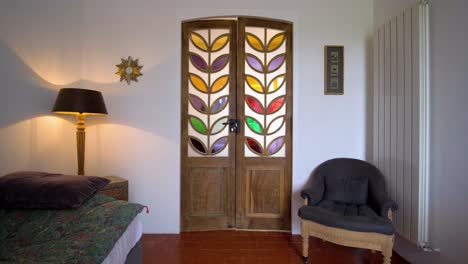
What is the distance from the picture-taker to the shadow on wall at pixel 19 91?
180cm

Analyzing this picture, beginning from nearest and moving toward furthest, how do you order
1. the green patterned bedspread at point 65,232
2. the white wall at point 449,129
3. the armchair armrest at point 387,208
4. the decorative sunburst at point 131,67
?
the green patterned bedspread at point 65,232 < the white wall at point 449,129 < the armchair armrest at point 387,208 < the decorative sunburst at point 131,67

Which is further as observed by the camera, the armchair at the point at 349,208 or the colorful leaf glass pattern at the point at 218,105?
the colorful leaf glass pattern at the point at 218,105

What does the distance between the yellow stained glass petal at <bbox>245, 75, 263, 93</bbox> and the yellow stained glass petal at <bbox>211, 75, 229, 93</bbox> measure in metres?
0.24

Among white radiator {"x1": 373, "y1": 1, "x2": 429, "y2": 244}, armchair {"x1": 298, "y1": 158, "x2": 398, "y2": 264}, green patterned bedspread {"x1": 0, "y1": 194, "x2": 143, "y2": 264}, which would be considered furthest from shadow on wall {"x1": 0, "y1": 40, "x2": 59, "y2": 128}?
white radiator {"x1": 373, "y1": 1, "x2": 429, "y2": 244}

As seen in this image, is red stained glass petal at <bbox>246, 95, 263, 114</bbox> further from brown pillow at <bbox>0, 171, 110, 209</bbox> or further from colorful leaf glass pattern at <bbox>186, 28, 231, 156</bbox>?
brown pillow at <bbox>0, 171, 110, 209</bbox>

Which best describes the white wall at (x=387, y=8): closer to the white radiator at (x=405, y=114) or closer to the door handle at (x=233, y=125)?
the white radiator at (x=405, y=114)

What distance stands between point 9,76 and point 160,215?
1812 mm

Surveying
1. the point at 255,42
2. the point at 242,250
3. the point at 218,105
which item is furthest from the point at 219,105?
the point at 242,250

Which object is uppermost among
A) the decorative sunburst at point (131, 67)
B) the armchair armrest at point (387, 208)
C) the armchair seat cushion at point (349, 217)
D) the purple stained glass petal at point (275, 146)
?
the decorative sunburst at point (131, 67)

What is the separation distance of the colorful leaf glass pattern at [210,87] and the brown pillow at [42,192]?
1280mm

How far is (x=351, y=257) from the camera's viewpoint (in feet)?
6.32

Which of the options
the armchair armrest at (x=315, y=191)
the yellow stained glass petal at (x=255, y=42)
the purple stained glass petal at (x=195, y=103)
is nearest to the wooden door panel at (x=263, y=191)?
the armchair armrest at (x=315, y=191)

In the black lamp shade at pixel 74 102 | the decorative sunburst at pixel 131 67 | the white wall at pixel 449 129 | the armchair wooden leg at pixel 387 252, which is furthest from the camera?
the decorative sunburst at pixel 131 67

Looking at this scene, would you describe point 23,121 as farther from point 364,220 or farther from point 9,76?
point 364,220
